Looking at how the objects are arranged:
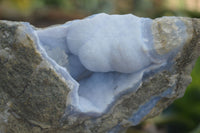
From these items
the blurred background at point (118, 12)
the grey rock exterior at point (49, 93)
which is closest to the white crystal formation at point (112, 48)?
the grey rock exterior at point (49, 93)

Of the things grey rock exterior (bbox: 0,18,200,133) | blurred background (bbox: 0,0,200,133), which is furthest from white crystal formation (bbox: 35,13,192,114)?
blurred background (bbox: 0,0,200,133)

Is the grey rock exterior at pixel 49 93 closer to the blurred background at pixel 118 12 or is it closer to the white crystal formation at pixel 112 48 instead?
the white crystal formation at pixel 112 48

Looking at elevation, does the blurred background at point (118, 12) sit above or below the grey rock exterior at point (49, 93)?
below

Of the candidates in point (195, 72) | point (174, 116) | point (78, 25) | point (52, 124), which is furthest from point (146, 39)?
point (195, 72)

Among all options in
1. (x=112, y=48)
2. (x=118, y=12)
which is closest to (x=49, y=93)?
(x=112, y=48)

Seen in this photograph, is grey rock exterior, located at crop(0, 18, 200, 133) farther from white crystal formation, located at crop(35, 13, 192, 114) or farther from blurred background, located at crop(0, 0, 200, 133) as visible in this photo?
blurred background, located at crop(0, 0, 200, 133)

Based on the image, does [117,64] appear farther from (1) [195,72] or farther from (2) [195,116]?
(1) [195,72]
